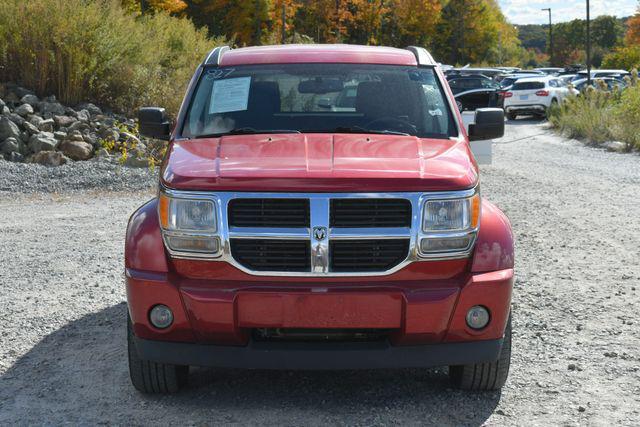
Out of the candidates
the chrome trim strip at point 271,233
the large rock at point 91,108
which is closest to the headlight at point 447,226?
the chrome trim strip at point 271,233

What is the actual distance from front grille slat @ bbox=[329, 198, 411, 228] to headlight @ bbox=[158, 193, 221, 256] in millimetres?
571

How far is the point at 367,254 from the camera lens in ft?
13.8

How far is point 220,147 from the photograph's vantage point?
188 inches

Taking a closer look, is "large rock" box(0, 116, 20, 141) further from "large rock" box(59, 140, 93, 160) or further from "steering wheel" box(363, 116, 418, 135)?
"steering wheel" box(363, 116, 418, 135)

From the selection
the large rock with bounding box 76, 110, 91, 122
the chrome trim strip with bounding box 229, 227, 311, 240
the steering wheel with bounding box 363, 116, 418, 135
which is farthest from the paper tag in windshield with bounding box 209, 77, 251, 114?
the large rock with bounding box 76, 110, 91, 122

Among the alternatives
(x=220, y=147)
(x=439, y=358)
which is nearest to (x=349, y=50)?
(x=220, y=147)

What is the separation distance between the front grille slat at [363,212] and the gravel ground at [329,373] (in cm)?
97

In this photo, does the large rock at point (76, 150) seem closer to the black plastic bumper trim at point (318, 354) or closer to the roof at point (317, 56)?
the roof at point (317, 56)

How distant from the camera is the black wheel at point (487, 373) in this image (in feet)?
15.1

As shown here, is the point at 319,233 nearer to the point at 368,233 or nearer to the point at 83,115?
the point at 368,233

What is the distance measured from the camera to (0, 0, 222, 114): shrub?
16.6 meters

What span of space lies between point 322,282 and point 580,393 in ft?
5.28

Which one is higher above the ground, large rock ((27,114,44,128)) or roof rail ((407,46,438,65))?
roof rail ((407,46,438,65))

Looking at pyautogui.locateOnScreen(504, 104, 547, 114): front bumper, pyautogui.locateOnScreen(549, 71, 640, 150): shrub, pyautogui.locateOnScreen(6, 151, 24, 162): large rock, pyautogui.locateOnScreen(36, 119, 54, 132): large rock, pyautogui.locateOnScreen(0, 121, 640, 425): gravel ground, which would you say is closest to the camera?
pyautogui.locateOnScreen(0, 121, 640, 425): gravel ground
